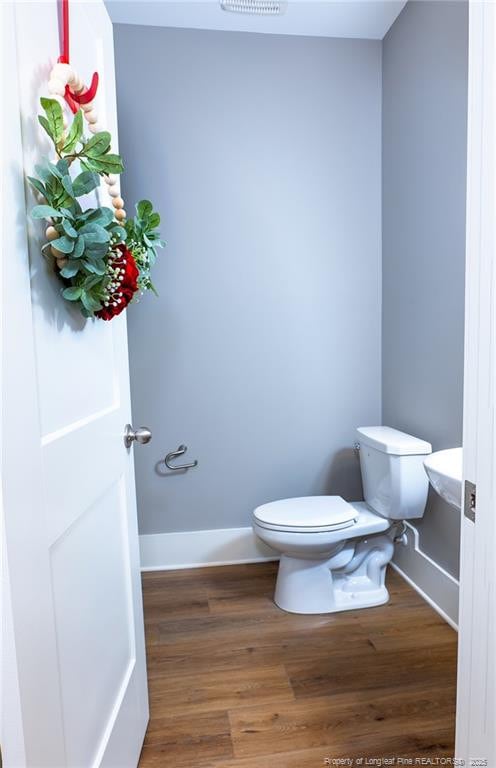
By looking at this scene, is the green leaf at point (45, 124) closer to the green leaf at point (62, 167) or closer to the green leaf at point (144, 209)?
the green leaf at point (62, 167)

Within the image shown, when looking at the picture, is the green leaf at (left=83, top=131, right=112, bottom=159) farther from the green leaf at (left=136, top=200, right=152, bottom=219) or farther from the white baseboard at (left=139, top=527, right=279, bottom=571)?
the white baseboard at (left=139, top=527, right=279, bottom=571)

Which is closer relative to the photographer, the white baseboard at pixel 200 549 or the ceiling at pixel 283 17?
the ceiling at pixel 283 17

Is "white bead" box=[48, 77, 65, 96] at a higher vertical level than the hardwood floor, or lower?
higher

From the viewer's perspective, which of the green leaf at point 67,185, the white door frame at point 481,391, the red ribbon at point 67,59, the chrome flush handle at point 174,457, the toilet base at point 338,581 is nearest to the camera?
the white door frame at point 481,391

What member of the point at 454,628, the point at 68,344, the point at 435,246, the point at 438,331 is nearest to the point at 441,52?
the point at 435,246

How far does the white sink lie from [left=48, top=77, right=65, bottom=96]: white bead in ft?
3.64

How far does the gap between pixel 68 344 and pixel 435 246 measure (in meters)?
1.60

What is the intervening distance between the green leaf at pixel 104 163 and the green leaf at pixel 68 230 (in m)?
0.14

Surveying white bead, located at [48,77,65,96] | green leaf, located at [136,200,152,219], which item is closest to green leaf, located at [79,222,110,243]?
white bead, located at [48,77,65,96]

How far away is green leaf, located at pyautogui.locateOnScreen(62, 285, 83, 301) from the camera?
0.86 meters

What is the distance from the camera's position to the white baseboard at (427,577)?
1900 millimetres


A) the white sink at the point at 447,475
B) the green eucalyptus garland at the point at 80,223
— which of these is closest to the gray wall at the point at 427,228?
the white sink at the point at 447,475

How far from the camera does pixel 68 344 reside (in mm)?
914

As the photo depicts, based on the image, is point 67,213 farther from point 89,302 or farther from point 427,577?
point 427,577
